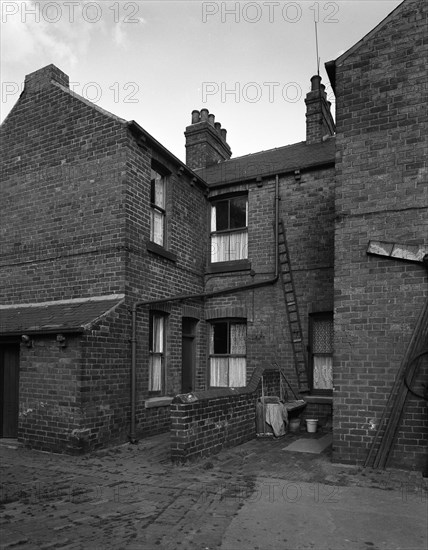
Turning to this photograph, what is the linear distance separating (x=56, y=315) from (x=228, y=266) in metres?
5.21

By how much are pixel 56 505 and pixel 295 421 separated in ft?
21.6

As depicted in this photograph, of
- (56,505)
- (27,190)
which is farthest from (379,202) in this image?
(27,190)

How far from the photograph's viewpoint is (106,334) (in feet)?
32.3

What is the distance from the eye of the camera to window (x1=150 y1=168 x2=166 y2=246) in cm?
1222

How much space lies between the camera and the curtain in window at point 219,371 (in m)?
13.8

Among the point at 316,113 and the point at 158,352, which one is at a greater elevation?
the point at 316,113

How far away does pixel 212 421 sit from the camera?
9156 mm

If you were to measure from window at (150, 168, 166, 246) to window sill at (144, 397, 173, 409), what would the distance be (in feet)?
12.1

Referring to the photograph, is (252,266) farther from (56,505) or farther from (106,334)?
(56,505)

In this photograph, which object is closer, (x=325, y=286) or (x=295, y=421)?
(x=295, y=421)

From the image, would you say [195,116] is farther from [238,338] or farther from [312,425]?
[312,425]

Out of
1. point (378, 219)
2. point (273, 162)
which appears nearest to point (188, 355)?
point (273, 162)

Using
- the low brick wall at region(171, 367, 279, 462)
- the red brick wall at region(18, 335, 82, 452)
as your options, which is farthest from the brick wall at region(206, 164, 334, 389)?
the red brick wall at region(18, 335, 82, 452)

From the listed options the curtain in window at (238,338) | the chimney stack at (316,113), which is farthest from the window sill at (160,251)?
the chimney stack at (316,113)
